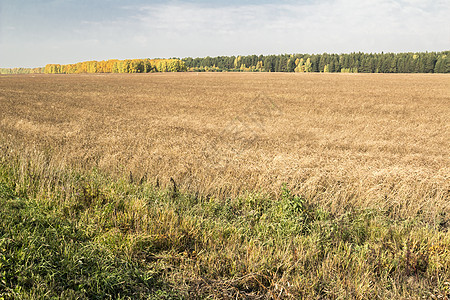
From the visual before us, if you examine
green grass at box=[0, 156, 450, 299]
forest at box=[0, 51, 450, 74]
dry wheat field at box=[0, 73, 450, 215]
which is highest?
forest at box=[0, 51, 450, 74]

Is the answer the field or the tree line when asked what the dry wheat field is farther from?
the tree line

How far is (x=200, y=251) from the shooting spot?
4.22 meters

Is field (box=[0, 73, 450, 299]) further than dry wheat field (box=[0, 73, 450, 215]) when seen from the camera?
No

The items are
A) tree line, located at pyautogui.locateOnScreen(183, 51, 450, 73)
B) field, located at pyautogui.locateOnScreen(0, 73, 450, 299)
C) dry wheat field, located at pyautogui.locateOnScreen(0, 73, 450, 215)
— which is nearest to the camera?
field, located at pyautogui.locateOnScreen(0, 73, 450, 299)

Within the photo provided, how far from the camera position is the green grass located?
346 centimetres

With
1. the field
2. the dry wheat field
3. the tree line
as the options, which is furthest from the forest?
the field

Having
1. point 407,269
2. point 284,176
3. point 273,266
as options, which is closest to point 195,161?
point 284,176

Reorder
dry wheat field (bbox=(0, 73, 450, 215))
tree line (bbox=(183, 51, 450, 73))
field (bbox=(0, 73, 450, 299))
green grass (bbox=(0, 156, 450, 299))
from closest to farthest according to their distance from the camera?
green grass (bbox=(0, 156, 450, 299)), field (bbox=(0, 73, 450, 299)), dry wheat field (bbox=(0, 73, 450, 215)), tree line (bbox=(183, 51, 450, 73))

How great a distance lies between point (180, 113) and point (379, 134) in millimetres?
13722

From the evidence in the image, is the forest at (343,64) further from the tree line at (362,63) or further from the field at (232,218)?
the field at (232,218)

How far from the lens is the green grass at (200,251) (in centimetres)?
346

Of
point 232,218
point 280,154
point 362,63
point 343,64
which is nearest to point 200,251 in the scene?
point 232,218

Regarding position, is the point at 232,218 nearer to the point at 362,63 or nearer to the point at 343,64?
the point at 362,63

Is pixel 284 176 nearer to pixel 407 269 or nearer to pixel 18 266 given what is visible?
pixel 407 269
